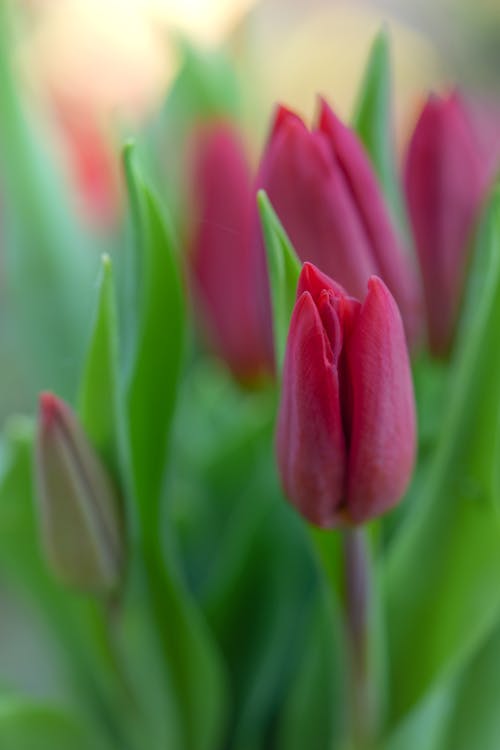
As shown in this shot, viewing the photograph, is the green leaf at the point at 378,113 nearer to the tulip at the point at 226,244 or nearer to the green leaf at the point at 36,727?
the tulip at the point at 226,244

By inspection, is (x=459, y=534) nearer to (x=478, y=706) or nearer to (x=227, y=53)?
(x=478, y=706)

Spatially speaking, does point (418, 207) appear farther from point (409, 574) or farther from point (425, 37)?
point (425, 37)

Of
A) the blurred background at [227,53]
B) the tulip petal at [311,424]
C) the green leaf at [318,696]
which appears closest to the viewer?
the tulip petal at [311,424]

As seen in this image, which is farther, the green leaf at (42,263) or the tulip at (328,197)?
the green leaf at (42,263)

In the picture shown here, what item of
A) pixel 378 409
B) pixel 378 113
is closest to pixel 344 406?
pixel 378 409

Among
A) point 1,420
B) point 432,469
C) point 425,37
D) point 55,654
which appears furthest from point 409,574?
point 425,37

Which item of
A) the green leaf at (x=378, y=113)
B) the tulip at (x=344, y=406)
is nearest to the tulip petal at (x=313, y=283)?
the tulip at (x=344, y=406)
